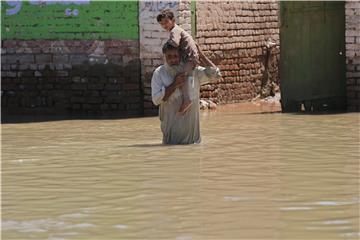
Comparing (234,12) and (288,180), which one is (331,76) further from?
(288,180)

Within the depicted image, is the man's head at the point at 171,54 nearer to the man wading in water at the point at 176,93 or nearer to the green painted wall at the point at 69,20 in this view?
the man wading in water at the point at 176,93

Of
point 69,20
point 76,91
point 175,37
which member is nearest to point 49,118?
point 76,91

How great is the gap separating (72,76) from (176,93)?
4.59 metres

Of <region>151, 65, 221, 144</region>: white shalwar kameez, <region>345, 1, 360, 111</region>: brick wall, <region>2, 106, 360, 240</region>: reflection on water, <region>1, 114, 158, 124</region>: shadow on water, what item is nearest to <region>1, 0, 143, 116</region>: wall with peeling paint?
<region>1, 114, 158, 124</region>: shadow on water

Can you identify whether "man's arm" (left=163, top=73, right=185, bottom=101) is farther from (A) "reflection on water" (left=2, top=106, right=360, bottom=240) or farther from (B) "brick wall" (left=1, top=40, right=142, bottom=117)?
(B) "brick wall" (left=1, top=40, right=142, bottom=117)

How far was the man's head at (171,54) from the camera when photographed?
9.82 metres

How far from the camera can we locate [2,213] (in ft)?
21.8

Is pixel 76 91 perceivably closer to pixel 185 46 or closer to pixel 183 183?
pixel 185 46

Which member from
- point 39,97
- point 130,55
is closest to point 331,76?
point 130,55

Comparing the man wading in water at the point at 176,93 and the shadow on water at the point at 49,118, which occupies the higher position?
the man wading in water at the point at 176,93

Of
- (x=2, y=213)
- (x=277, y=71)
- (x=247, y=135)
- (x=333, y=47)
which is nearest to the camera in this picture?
(x=2, y=213)

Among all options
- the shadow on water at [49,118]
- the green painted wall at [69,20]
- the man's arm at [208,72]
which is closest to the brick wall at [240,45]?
the green painted wall at [69,20]

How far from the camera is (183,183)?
7.86 m

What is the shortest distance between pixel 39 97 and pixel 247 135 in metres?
4.25
